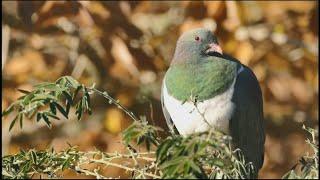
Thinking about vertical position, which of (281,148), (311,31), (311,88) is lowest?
(281,148)

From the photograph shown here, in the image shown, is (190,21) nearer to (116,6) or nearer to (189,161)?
(116,6)

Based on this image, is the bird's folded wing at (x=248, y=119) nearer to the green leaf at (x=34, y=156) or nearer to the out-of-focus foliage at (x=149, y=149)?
the out-of-focus foliage at (x=149, y=149)

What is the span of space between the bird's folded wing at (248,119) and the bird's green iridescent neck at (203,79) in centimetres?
4

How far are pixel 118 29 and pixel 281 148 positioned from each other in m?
0.86

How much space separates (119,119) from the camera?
3436 millimetres

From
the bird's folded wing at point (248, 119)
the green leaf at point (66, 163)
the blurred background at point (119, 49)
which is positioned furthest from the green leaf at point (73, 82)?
the blurred background at point (119, 49)

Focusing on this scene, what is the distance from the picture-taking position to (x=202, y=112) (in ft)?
7.39

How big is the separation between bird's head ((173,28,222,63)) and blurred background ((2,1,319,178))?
2.63 ft

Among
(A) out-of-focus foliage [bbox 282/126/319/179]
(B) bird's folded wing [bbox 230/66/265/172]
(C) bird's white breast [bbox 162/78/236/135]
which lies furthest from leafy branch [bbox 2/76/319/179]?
(B) bird's folded wing [bbox 230/66/265/172]

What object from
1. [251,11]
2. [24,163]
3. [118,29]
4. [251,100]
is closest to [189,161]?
[24,163]

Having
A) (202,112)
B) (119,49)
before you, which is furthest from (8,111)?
(119,49)

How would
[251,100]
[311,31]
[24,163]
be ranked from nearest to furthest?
[24,163], [251,100], [311,31]

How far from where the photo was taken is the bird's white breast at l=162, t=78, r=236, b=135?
2.28 meters

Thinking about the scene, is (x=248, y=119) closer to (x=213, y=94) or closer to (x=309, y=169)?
(x=213, y=94)
